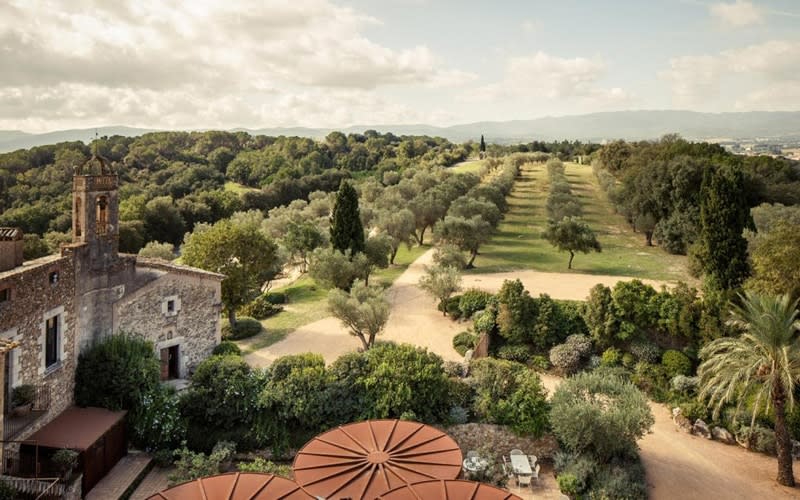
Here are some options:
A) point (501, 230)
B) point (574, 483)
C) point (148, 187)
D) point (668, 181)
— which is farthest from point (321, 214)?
point (574, 483)

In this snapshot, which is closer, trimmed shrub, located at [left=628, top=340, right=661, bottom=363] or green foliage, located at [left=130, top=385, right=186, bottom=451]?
→ green foliage, located at [left=130, top=385, right=186, bottom=451]

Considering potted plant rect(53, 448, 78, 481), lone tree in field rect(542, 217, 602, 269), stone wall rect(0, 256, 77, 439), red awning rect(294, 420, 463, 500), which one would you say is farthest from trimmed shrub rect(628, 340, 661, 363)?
stone wall rect(0, 256, 77, 439)

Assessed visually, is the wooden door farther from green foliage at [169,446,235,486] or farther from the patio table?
the patio table

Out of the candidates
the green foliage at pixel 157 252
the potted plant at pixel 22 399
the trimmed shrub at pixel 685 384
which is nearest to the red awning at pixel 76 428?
the potted plant at pixel 22 399

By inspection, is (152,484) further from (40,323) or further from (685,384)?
(685,384)

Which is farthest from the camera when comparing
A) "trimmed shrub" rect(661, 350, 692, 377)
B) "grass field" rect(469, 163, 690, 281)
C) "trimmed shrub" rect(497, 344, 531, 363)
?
"grass field" rect(469, 163, 690, 281)

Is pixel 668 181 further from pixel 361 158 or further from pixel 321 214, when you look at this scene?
pixel 361 158

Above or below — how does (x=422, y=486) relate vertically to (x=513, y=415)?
above
